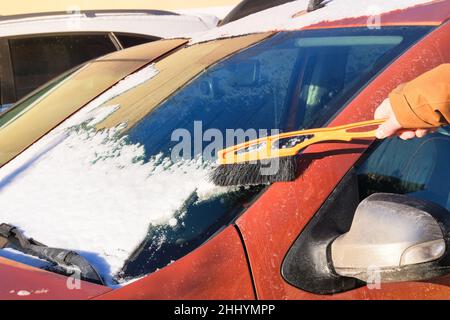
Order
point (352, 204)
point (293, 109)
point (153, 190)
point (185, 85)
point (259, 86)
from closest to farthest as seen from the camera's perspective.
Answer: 1. point (352, 204)
2. point (153, 190)
3. point (293, 109)
4. point (259, 86)
5. point (185, 85)

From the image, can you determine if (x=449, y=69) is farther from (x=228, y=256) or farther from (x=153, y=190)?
(x=153, y=190)

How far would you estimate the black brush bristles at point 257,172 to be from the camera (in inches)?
58.9

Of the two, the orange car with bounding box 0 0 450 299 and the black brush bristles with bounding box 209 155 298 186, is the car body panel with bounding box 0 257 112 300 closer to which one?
the orange car with bounding box 0 0 450 299

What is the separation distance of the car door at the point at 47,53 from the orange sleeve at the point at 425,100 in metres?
3.76

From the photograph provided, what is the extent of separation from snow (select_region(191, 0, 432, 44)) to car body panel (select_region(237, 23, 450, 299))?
456 millimetres

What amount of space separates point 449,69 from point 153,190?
0.78m

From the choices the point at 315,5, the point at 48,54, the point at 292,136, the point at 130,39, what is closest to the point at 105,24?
the point at 130,39

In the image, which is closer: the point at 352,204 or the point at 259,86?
the point at 352,204

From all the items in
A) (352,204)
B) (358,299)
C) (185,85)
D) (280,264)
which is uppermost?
(185,85)

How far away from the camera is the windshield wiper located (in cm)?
148

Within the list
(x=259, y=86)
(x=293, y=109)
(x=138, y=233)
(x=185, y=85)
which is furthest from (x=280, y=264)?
(x=185, y=85)

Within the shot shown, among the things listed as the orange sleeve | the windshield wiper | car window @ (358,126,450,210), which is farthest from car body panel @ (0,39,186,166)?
the orange sleeve

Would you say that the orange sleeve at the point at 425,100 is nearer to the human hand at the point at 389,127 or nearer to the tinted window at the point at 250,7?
the human hand at the point at 389,127

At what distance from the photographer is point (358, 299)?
147cm
